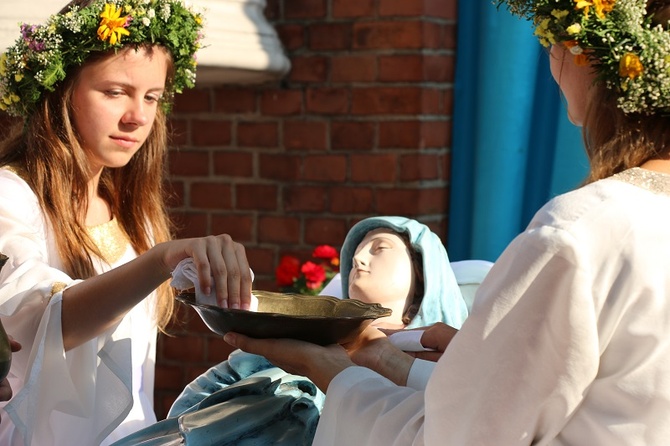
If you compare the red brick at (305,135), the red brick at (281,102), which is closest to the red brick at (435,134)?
the red brick at (305,135)

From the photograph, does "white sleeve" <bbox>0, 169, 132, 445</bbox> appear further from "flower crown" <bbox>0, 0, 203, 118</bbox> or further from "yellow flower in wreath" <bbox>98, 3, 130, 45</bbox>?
"yellow flower in wreath" <bbox>98, 3, 130, 45</bbox>

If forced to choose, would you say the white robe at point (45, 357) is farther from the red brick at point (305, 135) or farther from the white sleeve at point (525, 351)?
the red brick at point (305, 135)

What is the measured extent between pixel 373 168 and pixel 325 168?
A: 0.18m

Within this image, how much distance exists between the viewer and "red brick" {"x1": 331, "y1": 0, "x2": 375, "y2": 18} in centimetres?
311

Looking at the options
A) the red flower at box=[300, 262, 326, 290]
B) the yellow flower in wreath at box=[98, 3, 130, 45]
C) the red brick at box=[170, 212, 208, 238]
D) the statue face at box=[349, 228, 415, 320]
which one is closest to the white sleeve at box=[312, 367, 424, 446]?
the statue face at box=[349, 228, 415, 320]

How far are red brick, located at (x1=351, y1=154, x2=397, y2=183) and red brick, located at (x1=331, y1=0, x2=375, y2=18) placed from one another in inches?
18.4

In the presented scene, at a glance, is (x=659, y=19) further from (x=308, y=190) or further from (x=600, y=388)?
(x=308, y=190)

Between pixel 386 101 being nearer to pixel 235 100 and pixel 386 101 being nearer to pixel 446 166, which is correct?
pixel 446 166

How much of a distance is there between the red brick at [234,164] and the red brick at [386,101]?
435 millimetres

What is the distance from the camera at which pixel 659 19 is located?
4.46 feet

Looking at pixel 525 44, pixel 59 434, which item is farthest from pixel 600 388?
pixel 525 44

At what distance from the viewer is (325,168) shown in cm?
323

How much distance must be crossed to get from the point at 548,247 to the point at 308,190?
6.89ft

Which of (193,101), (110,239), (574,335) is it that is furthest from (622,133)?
(193,101)
